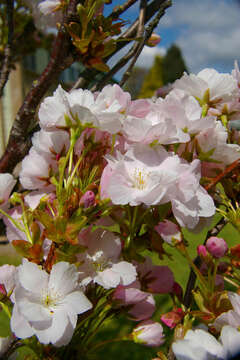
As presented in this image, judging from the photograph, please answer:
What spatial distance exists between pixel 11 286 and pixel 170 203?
0.27 metres

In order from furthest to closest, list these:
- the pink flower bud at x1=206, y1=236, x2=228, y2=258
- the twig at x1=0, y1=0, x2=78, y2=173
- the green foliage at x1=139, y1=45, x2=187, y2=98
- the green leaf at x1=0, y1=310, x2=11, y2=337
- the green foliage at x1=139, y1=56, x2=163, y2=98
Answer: the green foliage at x1=139, y1=45, x2=187, y2=98 → the green foliage at x1=139, y1=56, x2=163, y2=98 → the green leaf at x1=0, y1=310, x2=11, y2=337 → the twig at x1=0, y1=0, x2=78, y2=173 → the pink flower bud at x1=206, y1=236, x2=228, y2=258

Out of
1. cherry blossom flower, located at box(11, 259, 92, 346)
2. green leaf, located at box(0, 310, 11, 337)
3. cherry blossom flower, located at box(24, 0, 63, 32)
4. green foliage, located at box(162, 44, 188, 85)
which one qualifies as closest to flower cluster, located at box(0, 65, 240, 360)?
cherry blossom flower, located at box(11, 259, 92, 346)

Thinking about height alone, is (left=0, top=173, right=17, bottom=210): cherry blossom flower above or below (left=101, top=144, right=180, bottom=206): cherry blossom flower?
below

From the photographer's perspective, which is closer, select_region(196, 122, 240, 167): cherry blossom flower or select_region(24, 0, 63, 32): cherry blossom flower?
select_region(196, 122, 240, 167): cherry blossom flower

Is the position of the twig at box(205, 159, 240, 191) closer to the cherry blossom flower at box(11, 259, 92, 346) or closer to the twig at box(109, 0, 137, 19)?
the cherry blossom flower at box(11, 259, 92, 346)

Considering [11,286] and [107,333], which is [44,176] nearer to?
[11,286]

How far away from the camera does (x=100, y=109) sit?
A: 1.66 feet

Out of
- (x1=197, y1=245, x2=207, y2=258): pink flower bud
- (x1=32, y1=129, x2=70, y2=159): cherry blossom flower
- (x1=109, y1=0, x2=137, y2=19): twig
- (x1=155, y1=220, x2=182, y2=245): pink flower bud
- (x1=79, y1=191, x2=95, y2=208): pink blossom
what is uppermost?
(x1=109, y1=0, x2=137, y2=19): twig

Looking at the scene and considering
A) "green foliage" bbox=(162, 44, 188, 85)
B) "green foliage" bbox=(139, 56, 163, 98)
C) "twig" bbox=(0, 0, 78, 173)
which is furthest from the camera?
"green foliage" bbox=(162, 44, 188, 85)

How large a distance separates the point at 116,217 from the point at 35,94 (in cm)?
44

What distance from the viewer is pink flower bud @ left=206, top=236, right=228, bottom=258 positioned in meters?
0.49

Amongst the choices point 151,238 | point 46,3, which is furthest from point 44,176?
point 46,3

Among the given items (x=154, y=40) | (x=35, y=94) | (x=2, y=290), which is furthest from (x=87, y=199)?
(x=154, y=40)

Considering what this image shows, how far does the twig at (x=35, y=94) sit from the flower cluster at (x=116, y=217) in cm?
28
